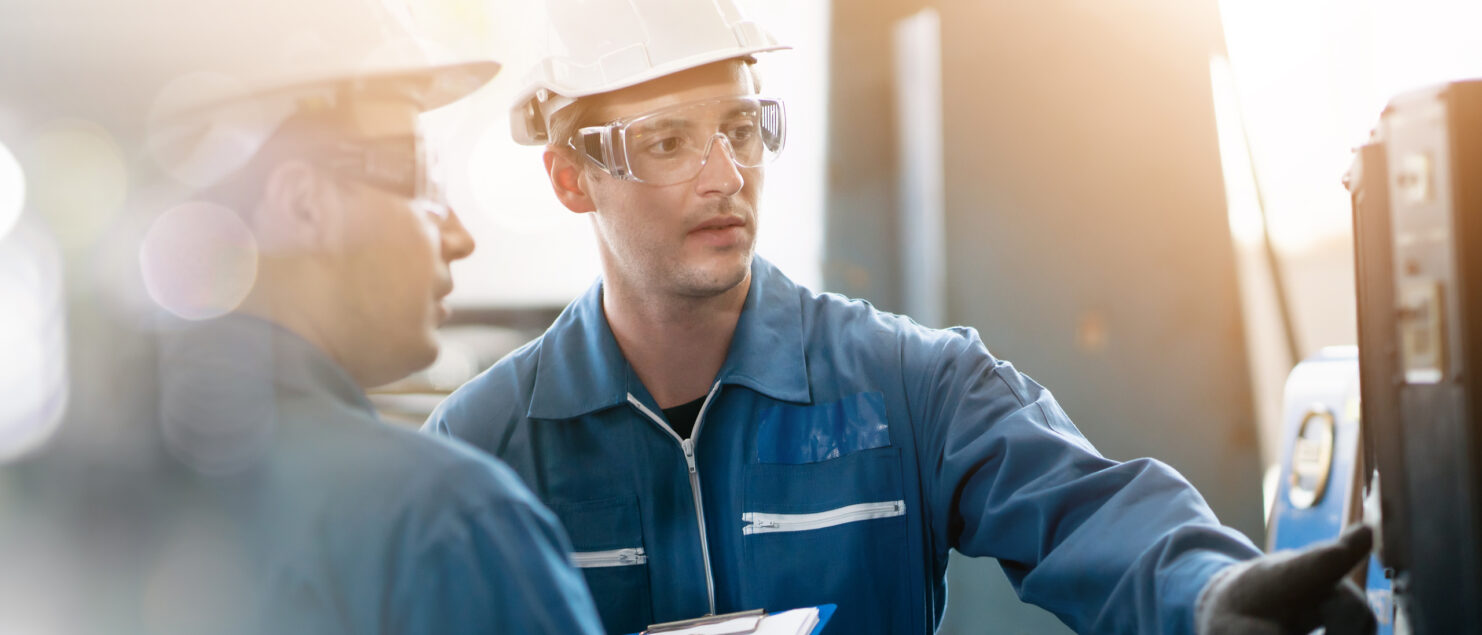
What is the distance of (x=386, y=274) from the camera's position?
743mm

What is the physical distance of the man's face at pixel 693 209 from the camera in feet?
4.86

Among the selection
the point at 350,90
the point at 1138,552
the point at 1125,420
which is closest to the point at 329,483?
the point at 350,90

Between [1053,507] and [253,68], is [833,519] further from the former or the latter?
[253,68]

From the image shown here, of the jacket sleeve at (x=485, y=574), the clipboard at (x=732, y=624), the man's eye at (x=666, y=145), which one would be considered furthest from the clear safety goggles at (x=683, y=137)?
the jacket sleeve at (x=485, y=574)

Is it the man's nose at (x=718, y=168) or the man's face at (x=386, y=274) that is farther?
the man's nose at (x=718, y=168)

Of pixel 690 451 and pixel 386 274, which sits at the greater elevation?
pixel 386 274

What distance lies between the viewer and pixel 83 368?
0.71 m

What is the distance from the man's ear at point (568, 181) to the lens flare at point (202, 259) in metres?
0.96

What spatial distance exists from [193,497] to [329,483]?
0.35 feet

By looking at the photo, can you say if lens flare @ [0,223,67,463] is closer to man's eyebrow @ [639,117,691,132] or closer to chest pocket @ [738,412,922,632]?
man's eyebrow @ [639,117,691,132]

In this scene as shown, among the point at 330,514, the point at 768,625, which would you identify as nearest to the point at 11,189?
the point at 330,514

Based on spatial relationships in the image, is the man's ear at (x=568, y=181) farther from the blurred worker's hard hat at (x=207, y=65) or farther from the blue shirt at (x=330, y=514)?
the blue shirt at (x=330, y=514)

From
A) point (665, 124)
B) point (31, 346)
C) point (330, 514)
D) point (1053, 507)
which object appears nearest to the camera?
point (330, 514)

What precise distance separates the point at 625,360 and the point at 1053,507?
65 cm
